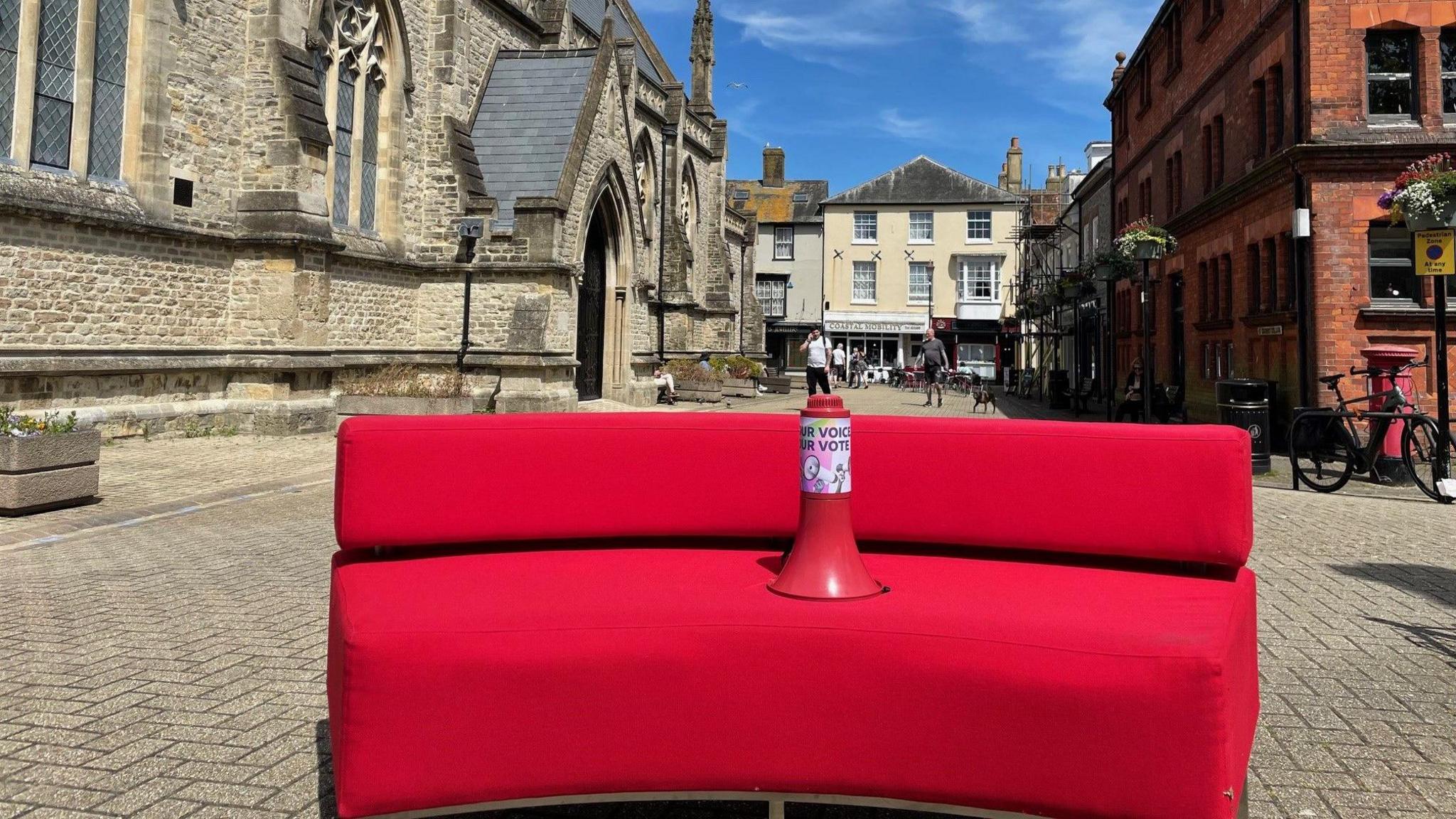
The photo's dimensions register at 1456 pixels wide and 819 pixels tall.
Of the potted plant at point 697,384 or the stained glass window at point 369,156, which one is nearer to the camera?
the stained glass window at point 369,156

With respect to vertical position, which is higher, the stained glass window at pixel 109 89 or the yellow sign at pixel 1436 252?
the stained glass window at pixel 109 89

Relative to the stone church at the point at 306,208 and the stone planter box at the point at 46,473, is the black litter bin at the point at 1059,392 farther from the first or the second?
the stone planter box at the point at 46,473

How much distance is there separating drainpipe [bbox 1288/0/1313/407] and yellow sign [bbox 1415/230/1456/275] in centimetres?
377

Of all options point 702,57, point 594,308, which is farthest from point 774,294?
point 594,308

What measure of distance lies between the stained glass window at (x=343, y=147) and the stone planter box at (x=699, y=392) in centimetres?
1025

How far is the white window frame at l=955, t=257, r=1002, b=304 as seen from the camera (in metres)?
52.9

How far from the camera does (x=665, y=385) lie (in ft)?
76.0

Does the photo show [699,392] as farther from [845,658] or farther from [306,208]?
[845,658]

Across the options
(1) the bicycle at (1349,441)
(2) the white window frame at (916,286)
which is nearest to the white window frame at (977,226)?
(2) the white window frame at (916,286)

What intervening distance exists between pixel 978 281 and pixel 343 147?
140ft

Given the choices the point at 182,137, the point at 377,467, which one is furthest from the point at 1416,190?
the point at 182,137

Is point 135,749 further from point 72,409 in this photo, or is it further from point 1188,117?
point 1188,117

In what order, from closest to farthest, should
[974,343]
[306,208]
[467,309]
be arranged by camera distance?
[306,208] → [467,309] → [974,343]

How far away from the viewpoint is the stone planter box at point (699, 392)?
80.2 feet
